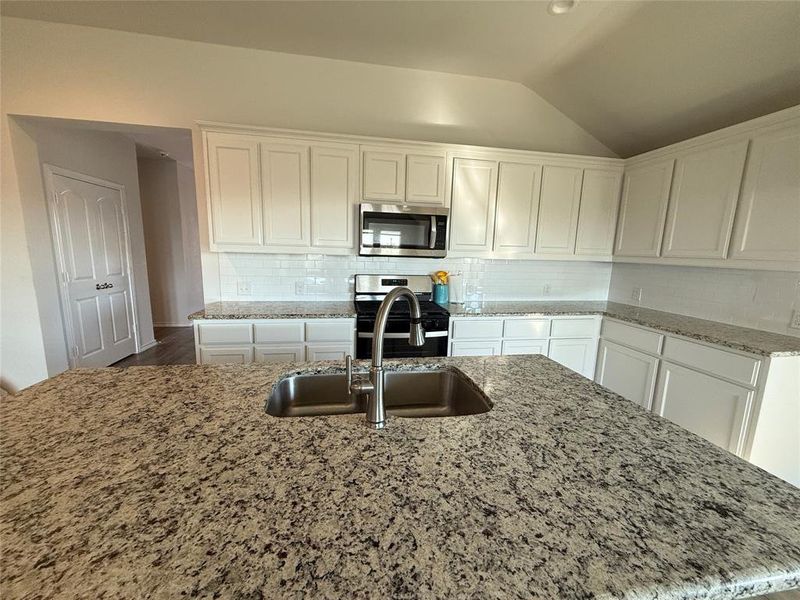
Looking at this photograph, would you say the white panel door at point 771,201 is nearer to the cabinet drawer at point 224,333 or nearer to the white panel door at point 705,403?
the white panel door at point 705,403

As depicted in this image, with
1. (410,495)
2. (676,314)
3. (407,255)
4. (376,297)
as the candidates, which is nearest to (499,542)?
(410,495)

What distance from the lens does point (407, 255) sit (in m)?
2.77

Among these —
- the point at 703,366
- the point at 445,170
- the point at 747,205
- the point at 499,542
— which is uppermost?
the point at 445,170

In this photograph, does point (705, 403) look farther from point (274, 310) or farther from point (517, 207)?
point (274, 310)

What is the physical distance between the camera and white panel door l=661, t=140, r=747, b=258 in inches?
86.9

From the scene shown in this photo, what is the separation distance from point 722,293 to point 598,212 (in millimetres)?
1132

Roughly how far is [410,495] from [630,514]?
41 centimetres

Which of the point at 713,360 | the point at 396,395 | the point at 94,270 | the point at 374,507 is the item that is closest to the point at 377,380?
the point at 374,507

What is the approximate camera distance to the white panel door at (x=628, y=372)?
247 cm

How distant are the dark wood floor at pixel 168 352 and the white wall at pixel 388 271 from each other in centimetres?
194

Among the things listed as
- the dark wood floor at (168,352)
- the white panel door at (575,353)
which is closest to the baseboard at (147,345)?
the dark wood floor at (168,352)

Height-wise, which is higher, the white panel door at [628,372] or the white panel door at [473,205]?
the white panel door at [473,205]

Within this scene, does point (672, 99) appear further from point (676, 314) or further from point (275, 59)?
point (275, 59)

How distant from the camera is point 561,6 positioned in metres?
1.98
